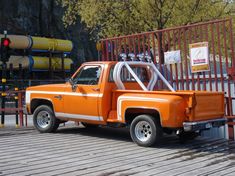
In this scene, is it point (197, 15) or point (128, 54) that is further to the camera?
point (197, 15)

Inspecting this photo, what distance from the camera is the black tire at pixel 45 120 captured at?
11.7 meters

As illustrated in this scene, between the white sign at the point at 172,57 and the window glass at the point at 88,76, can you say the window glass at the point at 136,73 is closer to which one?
the window glass at the point at 88,76

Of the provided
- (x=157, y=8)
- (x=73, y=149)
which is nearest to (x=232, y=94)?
(x=73, y=149)

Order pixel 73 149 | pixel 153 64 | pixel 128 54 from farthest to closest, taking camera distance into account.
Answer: pixel 128 54 → pixel 153 64 → pixel 73 149

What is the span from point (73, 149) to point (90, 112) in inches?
64.3

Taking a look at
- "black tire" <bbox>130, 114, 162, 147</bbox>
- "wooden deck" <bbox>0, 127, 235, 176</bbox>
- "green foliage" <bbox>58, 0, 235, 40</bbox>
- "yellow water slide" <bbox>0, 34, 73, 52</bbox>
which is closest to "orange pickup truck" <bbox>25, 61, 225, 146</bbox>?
"black tire" <bbox>130, 114, 162, 147</bbox>

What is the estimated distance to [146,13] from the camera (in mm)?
18719

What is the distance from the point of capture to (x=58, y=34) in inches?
1704

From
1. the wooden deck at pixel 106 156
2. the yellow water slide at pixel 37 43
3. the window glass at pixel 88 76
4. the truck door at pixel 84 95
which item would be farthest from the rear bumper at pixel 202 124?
the yellow water slide at pixel 37 43

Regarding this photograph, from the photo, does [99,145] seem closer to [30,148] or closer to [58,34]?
[30,148]

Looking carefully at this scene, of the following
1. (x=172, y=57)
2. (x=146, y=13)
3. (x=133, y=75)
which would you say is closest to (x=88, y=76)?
(x=133, y=75)

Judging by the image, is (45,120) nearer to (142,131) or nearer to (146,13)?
(142,131)

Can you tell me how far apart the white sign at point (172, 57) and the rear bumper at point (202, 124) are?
7.82 ft

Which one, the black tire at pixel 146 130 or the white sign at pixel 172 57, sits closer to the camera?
the black tire at pixel 146 130
